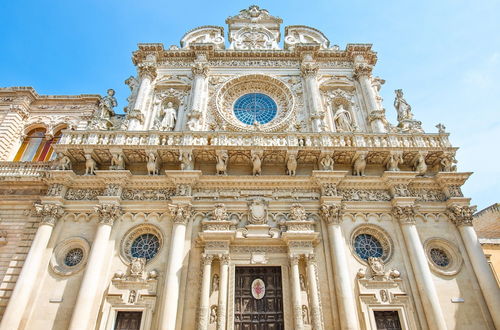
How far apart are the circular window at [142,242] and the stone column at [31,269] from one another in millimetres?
2658

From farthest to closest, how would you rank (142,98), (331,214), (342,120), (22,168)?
(142,98) → (342,120) → (22,168) → (331,214)

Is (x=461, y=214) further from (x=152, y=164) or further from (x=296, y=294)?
(x=152, y=164)

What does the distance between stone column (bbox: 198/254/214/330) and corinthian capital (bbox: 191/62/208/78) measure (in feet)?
31.8

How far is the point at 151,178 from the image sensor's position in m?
11.3

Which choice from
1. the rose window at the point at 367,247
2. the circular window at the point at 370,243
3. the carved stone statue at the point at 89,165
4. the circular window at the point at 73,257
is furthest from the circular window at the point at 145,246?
the rose window at the point at 367,247

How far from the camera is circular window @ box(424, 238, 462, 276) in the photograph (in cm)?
1018

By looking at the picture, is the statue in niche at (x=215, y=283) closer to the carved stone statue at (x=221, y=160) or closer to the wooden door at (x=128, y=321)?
the wooden door at (x=128, y=321)

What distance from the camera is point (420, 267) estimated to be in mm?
9750

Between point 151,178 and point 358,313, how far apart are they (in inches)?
336

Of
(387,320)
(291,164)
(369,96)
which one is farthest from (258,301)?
(369,96)

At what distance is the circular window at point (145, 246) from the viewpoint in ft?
34.4

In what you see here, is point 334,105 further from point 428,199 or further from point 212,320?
point 212,320

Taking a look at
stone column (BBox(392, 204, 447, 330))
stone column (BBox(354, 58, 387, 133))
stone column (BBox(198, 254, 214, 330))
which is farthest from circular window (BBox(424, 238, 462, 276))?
stone column (BBox(198, 254, 214, 330))

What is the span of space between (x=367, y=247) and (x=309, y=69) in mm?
9361
